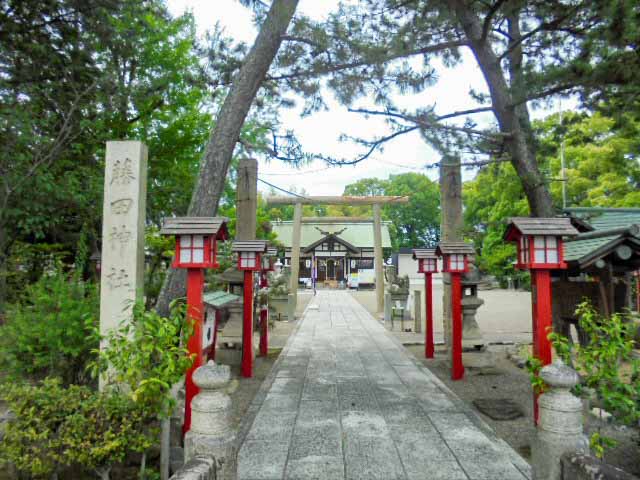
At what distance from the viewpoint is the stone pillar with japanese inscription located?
4.22 m

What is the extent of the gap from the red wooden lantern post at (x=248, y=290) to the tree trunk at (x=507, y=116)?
13.9 feet

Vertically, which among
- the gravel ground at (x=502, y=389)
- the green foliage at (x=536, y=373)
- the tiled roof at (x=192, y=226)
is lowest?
the gravel ground at (x=502, y=389)

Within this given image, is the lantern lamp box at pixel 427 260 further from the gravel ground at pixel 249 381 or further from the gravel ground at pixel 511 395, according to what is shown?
the gravel ground at pixel 249 381

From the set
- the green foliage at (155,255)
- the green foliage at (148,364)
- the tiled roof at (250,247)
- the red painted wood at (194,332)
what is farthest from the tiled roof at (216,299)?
the green foliage at (155,255)

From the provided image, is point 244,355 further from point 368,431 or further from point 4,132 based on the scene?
point 4,132

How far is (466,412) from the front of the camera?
4.82m

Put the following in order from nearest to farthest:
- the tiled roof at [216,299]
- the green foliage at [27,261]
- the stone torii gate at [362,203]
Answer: the tiled roof at [216,299] < the green foliage at [27,261] < the stone torii gate at [362,203]

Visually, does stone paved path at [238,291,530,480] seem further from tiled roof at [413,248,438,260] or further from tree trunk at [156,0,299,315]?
tree trunk at [156,0,299,315]

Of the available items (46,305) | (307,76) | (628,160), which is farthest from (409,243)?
(46,305)

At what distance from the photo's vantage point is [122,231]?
4.33 metres

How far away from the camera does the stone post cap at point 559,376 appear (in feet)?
9.59

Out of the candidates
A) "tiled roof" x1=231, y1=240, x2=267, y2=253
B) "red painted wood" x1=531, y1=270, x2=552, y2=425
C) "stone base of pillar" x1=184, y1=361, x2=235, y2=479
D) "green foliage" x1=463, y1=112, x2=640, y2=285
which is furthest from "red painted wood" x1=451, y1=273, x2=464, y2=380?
"stone base of pillar" x1=184, y1=361, x2=235, y2=479

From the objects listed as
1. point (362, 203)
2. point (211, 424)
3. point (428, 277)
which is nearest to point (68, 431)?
point (211, 424)

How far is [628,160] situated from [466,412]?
46.8 feet
